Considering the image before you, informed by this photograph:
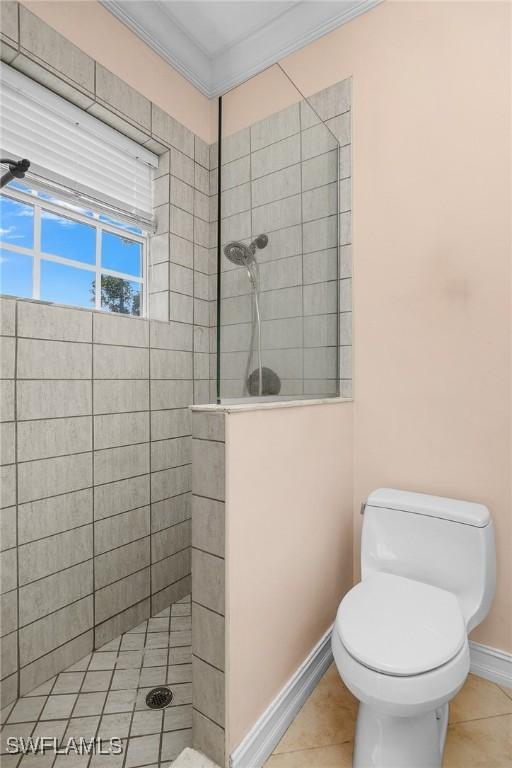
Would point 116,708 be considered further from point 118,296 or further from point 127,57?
point 127,57

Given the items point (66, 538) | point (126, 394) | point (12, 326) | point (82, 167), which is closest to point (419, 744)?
point (66, 538)

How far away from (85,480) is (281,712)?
3.54 ft

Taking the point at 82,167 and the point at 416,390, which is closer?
the point at 416,390

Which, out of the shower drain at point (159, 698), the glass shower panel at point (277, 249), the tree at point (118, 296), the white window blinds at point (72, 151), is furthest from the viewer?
the tree at point (118, 296)

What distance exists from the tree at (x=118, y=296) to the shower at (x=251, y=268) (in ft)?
3.04

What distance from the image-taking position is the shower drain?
137cm

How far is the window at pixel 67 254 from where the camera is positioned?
159 cm

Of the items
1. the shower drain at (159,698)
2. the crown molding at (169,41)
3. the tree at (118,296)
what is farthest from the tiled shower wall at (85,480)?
the crown molding at (169,41)

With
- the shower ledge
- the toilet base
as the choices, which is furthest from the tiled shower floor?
the shower ledge

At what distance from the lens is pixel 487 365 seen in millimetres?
1471

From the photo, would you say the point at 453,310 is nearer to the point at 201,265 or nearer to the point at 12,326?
the point at 201,265

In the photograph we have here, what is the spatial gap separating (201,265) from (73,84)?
934mm

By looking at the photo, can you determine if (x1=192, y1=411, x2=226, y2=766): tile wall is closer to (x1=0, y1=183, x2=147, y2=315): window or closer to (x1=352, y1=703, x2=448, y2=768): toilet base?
(x1=352, y1=703, x2=448, y2=768): toilet base

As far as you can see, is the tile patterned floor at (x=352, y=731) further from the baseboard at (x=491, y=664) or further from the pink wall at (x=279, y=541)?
the pink wall at (x=279, y=541)
